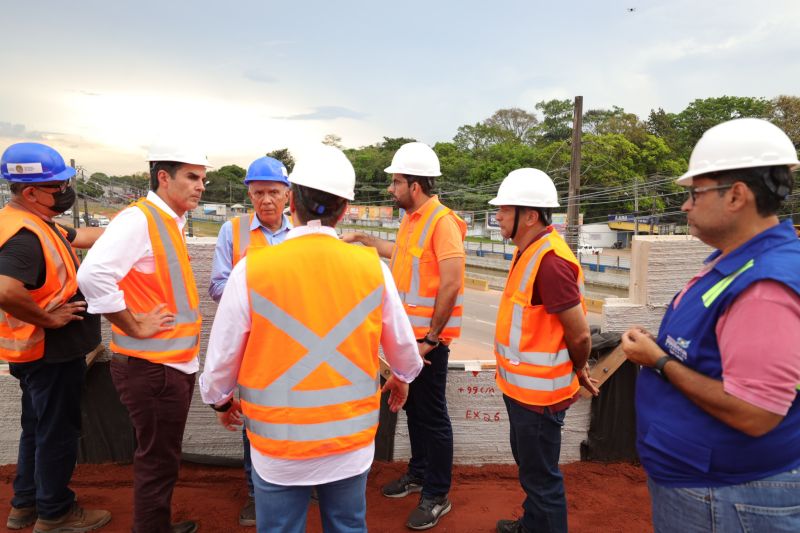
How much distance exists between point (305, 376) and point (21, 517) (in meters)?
2.51

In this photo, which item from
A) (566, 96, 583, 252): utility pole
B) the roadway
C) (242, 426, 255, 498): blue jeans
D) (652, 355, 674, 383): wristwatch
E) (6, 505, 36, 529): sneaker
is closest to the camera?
(652, 355, 674, 383): wristwatch

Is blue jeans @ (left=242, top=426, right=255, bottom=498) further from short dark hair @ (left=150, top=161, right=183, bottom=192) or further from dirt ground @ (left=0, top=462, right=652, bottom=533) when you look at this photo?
short dark hair @ (left=150, top=161, right=183, bottom=192)

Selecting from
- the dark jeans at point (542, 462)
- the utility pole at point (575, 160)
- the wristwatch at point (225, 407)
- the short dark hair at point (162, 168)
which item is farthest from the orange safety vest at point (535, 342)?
the utility pole at point (575, 160)

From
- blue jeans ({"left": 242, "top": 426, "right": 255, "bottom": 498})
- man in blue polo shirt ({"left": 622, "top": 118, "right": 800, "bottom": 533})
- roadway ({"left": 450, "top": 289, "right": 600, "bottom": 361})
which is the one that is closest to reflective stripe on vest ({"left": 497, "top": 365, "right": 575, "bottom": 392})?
man in blue polo shirt ({"left": 622, "top": 118, "right": 800, "bottom": 533})

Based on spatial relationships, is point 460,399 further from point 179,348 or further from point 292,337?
point 292,337

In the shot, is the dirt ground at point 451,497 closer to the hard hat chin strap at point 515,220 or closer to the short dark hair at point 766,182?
the hard hat chin strap at point 515,220

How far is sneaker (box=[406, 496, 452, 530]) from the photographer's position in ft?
10.4

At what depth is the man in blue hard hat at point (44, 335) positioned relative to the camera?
272 centimetres

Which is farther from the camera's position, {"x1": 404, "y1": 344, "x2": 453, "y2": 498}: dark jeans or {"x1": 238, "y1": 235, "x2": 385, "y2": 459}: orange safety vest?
{"x1": 404, "y1": 344, "x2": 453, "y2": 498}: dark jeans

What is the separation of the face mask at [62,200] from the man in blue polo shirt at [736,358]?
10.4ft

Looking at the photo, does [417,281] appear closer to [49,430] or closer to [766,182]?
[766,182]

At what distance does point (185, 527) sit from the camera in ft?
10.1

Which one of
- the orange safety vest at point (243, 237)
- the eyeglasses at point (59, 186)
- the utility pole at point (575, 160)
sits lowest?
the orange safety vest at point (243, 237)

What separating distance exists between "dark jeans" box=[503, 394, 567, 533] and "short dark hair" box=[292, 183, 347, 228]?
1.53m
